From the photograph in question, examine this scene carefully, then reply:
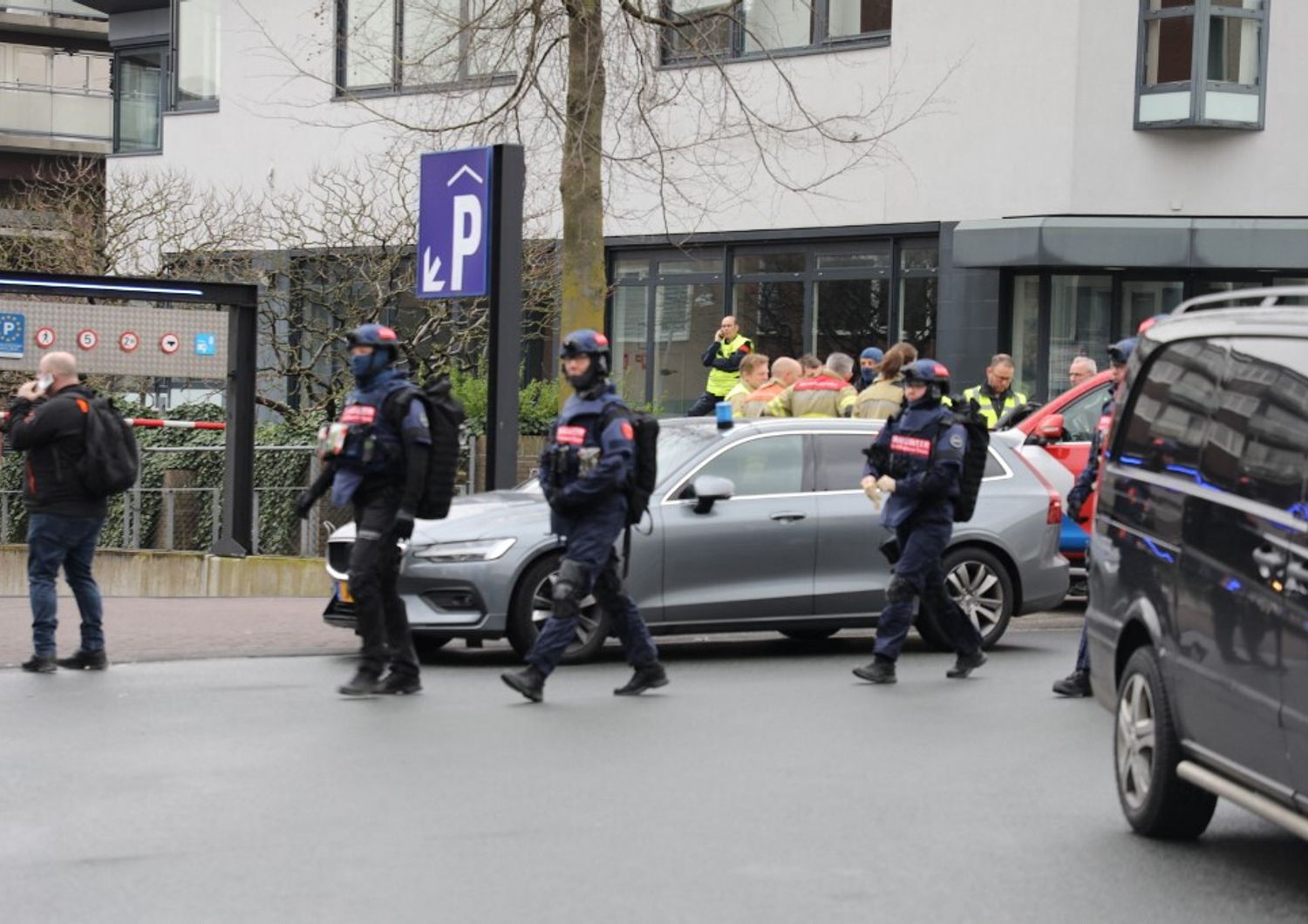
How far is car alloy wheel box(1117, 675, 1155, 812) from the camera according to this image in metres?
7.23

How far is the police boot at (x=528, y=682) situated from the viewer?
34.8ft

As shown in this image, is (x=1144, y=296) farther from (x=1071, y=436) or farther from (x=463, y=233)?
(x=463, y=233)

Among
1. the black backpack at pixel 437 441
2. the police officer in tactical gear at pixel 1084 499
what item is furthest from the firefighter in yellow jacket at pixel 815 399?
the black backpack at pixel 437 441

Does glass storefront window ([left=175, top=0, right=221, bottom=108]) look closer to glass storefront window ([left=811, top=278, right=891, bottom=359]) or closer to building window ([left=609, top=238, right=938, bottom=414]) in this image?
building window ([left=609, top=238, right=938, bottom=414])

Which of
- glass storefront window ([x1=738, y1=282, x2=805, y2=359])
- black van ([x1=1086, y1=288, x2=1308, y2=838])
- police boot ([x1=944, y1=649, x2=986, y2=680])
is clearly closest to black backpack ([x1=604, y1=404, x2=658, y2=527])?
police boot ([x1=944, y1=649, x2=986, y2=680])

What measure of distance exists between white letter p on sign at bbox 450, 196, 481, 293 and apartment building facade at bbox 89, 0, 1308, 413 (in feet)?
18.2

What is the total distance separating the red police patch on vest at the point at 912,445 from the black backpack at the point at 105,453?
164 inches

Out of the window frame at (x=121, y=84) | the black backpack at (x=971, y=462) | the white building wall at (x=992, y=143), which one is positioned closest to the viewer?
the black backpack at (x=971, y=462)

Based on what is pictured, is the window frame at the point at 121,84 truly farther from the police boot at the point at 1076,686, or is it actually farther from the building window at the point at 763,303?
the police boot at the point at 1076,686

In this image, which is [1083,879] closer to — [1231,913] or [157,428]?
[1231,913]

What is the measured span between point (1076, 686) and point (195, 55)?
2665cm

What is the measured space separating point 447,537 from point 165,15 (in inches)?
1060

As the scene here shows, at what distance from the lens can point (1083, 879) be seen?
6715 mm

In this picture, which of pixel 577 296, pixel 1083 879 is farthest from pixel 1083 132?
pixel 1083 879
